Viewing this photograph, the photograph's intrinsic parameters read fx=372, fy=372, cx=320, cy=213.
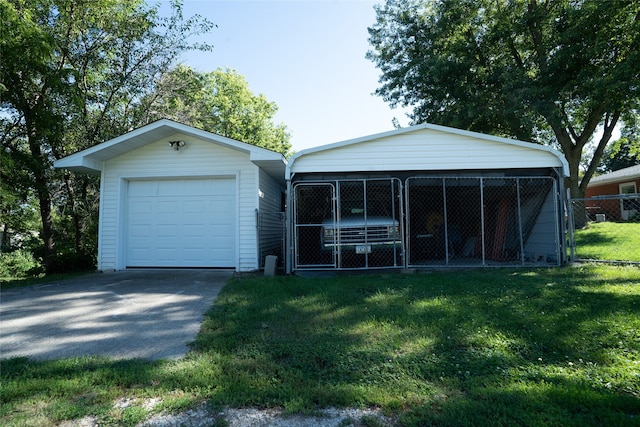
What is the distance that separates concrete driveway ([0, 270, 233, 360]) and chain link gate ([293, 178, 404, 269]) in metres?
2.22

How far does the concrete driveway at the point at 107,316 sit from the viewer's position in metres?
4.02

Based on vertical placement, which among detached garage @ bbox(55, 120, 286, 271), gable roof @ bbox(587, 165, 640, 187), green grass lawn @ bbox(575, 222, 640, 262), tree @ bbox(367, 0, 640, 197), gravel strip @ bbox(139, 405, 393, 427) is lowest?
gravel strip @ bbox(139, 405, 393, 427)

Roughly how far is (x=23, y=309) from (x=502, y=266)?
9.12 meters

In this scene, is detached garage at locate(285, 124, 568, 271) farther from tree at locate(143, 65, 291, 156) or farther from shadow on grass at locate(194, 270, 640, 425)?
tree at locate(143, 65, 291, 156)

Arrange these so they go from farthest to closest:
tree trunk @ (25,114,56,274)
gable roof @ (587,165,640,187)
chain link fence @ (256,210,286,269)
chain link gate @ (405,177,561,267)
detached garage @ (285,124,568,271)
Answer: gable roof @ (587,165,640,187)
tree trunk @ (25,114,56,274)
chain link gate @ (405,177,561,267)
chain link fence @ (256,210,286,269)
detached garage @ (285,124,568,271)

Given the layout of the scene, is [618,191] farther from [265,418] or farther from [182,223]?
[265,418]

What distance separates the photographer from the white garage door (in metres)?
9.29

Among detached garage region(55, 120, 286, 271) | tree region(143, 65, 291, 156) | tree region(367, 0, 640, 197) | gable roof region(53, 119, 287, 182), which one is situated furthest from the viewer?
tree region(143, 65, 291, 156)

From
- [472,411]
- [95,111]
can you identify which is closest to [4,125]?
[95,111]

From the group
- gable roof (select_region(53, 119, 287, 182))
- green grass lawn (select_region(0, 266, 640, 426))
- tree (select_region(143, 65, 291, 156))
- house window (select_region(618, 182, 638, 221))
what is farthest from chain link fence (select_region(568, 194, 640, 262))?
tree (select_region(143, 65, 291, 156))

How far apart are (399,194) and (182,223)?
5392mm

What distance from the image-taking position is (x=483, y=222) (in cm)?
902

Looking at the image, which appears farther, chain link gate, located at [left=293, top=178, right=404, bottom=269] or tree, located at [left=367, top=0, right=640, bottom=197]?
tree, located at [left=367, top=0, right=640, bottom=197]

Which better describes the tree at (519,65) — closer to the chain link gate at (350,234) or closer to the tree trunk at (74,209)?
the chain link gate at (350,234)
